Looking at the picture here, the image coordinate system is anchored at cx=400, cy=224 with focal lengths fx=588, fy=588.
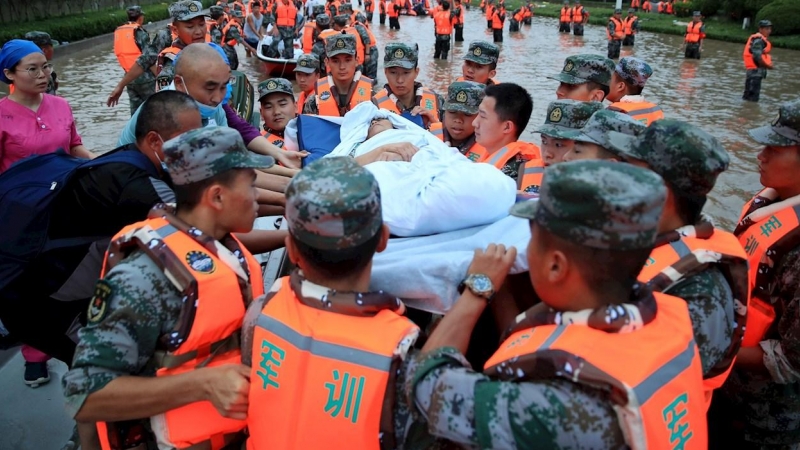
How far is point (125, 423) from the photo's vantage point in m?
2.03

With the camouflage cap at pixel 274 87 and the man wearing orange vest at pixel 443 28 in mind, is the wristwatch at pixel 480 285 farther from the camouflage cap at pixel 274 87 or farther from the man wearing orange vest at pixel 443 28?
the man wearing orange vest at pixel 443 28

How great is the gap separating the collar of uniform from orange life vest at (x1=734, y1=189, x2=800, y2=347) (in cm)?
189

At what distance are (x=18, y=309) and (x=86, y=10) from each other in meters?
29.4

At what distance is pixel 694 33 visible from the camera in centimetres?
2094

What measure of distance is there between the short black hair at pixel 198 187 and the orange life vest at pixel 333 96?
4442 mm

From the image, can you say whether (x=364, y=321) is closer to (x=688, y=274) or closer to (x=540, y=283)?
(x=540, y=283)

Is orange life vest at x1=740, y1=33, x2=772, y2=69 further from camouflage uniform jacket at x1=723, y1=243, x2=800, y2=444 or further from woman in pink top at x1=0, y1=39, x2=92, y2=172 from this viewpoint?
woman in pink top at x1=0, y1=39, x2=92, y2=172

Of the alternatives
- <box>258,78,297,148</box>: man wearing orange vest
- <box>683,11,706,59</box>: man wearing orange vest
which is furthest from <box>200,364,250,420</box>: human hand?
<box>683,11,706,59</box>: man wearing orange vest

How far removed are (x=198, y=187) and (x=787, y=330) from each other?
2.39m

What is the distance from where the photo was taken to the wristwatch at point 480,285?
1.80m

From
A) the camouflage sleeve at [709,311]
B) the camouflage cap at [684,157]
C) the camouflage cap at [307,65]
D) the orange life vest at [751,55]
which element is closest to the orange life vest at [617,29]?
the orange life vest at [751,55]

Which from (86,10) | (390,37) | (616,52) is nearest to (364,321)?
(616,52)

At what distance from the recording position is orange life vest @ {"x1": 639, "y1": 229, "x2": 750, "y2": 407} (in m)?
1.88

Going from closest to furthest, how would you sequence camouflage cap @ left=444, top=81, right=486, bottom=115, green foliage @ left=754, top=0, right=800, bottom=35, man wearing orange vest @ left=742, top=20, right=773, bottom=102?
1. camouflage cap @ left=444, top=81, right=486, bottom=115
2. man wearing orange vest @ left=742, top=20, right=773, bottom=102
3. green foliage @ left=754, top=0, right=800, bottom=35
